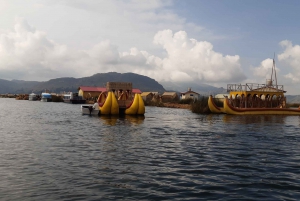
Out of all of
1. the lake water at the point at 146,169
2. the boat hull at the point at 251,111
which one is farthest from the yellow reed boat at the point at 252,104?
the lake water at the point at 146,169

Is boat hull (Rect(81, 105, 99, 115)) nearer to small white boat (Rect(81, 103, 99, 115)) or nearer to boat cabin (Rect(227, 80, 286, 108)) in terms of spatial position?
small white boat (Rect(81, 103, 99, 115))

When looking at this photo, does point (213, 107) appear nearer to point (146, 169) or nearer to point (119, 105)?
point (119, 105)

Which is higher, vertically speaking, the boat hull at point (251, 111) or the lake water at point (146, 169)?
the boat hull at point (251, 111)

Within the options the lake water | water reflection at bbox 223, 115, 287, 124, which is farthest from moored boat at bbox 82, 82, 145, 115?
the lake water

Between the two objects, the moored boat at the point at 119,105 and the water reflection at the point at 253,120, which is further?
the moored boat at the point at 119,105

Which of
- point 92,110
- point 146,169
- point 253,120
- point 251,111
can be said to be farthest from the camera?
point 251,111

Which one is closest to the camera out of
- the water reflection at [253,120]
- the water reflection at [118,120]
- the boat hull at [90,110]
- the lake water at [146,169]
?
the lake water at [146,169]

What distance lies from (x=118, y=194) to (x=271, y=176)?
7.06m

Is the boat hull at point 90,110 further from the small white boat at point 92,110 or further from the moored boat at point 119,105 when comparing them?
the moored boat at point 119,105

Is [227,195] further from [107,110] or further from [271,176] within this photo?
[107,110]

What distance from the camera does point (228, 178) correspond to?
1253 centimetres

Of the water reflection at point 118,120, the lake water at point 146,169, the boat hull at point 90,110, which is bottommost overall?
the lake water at point 146,169

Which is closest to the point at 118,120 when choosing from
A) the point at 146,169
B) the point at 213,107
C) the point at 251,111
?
the point at 213,107

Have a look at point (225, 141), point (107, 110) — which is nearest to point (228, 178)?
point (225, 141)
